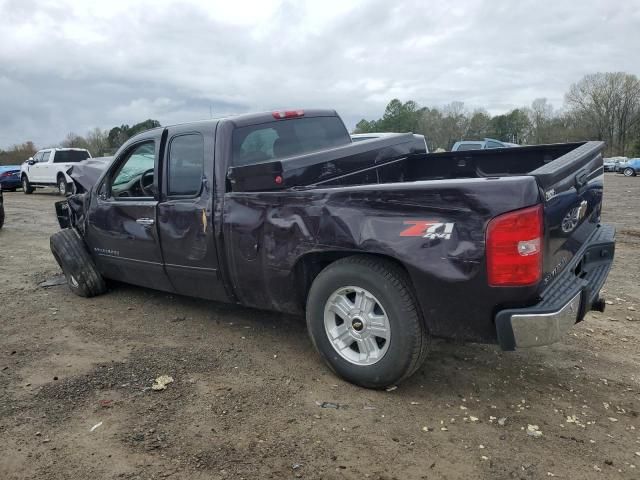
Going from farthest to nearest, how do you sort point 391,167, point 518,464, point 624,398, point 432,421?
point 391,167
point 624,398
point 432,421
point 518,464

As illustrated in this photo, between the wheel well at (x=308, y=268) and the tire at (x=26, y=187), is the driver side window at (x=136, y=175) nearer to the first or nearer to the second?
the wheel well at (x=308, y=268)

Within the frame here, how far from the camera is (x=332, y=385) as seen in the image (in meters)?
3.54

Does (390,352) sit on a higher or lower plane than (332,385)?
higher

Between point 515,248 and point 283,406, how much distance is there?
1680mm

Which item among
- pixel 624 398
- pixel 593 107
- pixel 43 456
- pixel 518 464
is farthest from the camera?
pixel 593 107

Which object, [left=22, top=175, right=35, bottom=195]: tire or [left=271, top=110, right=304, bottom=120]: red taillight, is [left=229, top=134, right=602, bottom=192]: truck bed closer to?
[left=271, top=110, right=304, bottom=120]: red taillight

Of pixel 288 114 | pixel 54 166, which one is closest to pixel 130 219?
pixel 288 114

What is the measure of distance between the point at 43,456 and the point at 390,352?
2.01 meters

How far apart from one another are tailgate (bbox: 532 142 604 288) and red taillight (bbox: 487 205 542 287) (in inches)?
5.0

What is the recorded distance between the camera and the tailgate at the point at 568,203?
290 centimetres

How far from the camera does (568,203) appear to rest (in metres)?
3.24

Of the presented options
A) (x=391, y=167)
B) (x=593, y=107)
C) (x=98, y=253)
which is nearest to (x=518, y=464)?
(x=391, y=167)

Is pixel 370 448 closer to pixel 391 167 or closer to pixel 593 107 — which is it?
pixel 391 167

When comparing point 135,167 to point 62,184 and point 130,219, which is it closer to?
point 130,219
